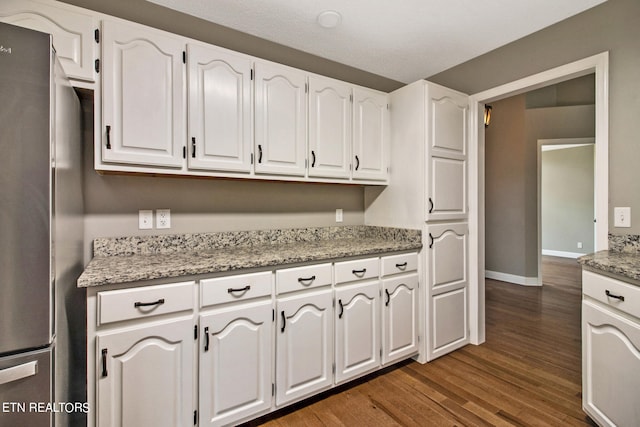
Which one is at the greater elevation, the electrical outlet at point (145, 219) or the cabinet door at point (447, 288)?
the electrical outlet at point (145, 219)

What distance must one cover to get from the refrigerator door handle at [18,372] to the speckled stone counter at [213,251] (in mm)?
309

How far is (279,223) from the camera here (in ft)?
7.75

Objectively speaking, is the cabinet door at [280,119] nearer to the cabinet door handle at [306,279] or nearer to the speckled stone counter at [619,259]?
the cabinet door handle at [306,279]

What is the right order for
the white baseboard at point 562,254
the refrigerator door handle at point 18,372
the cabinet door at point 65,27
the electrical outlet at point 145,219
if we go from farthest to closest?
the white baseboard at point 562,254, the electrical outlet at point 145,219, the cabinet door at point 65,27, the refrigerator door handle at point 18,372

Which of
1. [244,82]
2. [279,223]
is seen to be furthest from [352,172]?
[244,82]

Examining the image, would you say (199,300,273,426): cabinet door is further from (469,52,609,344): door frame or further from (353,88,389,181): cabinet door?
(469,52,609,344): door frame

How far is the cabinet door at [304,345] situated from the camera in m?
1.71

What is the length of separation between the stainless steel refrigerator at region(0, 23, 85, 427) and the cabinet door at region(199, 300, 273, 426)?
575mm

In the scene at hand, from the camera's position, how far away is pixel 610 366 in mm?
1412

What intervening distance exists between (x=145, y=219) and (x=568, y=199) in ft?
26.2

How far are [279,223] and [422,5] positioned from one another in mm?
1774

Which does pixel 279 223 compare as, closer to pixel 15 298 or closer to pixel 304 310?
pixel 304 310

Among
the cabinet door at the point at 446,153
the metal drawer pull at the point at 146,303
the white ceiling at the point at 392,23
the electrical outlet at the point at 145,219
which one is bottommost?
the metal drawer pull at the point at 146,303

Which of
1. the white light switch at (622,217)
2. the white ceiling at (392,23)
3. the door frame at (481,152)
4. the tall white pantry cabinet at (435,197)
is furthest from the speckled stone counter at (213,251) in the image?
the white ceiling at (392,23)
